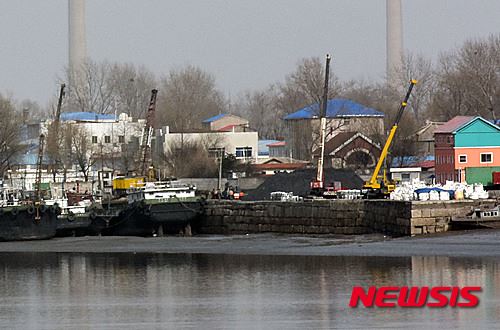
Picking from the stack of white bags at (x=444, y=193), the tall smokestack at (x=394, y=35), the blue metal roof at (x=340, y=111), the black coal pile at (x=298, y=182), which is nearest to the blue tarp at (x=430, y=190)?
the stack of white bags at (x=444, y=193)

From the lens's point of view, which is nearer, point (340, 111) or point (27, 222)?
point (27, 222)

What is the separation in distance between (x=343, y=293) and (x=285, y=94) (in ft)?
376

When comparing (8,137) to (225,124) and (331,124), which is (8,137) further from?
(225,124)

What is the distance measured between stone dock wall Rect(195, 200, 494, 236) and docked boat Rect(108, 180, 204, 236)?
1.31 m

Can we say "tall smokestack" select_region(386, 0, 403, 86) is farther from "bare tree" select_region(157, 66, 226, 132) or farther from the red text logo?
the red text logo

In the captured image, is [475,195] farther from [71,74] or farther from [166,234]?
[71,74]

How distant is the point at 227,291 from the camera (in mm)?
38375

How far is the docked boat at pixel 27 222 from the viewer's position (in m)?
68.7

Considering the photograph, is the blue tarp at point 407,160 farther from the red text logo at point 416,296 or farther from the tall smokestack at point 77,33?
the tall smokestack at point 77,33

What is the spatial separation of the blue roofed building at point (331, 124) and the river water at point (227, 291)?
61971 millimetres

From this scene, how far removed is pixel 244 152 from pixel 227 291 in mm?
82827

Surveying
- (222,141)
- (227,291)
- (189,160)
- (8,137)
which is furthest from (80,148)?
(227,291)

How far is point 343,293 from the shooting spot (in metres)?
36.6

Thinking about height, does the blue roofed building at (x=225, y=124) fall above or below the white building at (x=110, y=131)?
above
